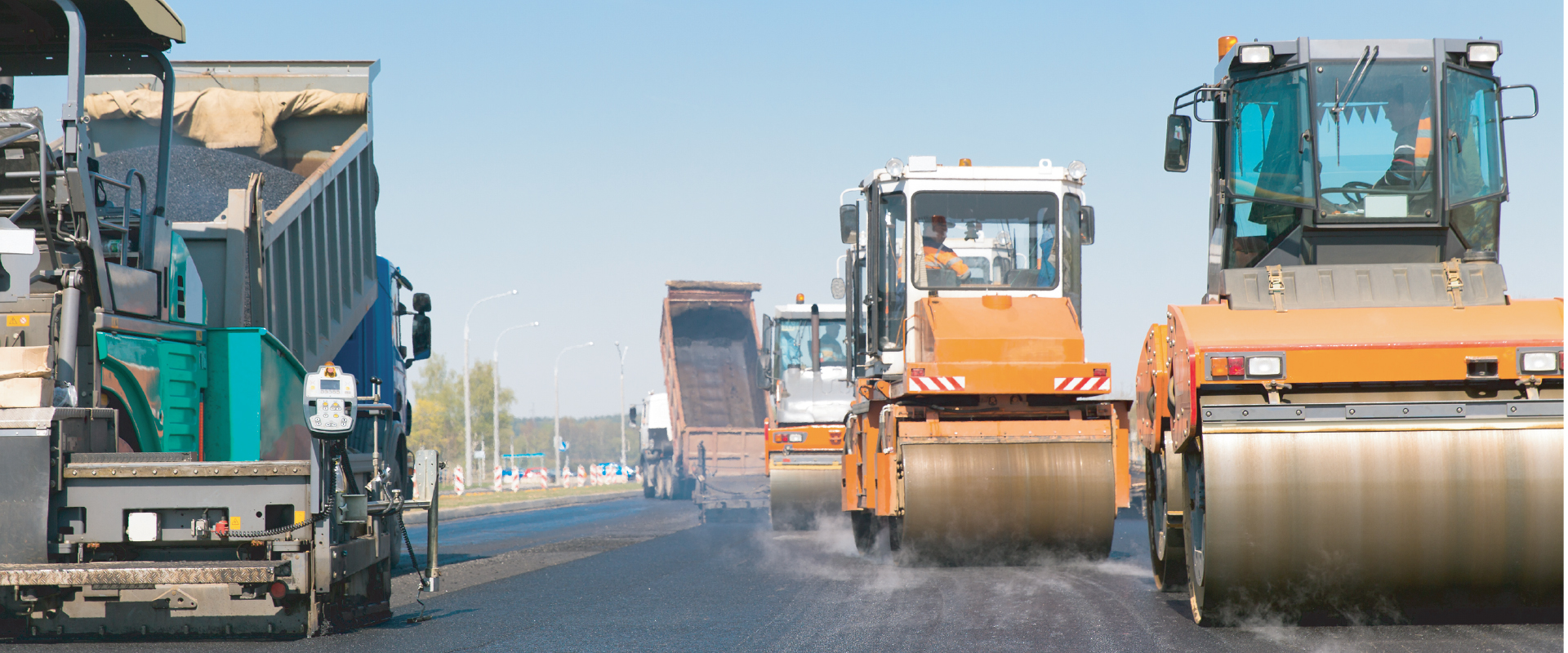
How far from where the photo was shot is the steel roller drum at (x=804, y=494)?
16.6 meters

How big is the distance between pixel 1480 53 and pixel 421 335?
9.44 metres

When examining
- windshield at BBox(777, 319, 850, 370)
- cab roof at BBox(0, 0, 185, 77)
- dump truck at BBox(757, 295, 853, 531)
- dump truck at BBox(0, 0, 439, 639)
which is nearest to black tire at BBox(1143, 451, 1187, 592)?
dump truck at BBox(0, 0, 439, 639)

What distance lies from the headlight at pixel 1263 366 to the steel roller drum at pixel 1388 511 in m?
0.27

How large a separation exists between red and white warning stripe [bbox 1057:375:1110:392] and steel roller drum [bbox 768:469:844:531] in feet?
21.5

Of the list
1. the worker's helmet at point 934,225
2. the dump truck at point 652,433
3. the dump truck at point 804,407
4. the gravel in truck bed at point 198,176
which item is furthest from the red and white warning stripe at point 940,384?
the dump truck at point 652,433

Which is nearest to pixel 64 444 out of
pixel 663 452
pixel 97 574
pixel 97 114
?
pixel 97 574

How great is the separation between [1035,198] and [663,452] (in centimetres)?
2277

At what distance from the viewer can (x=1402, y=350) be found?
616 cm

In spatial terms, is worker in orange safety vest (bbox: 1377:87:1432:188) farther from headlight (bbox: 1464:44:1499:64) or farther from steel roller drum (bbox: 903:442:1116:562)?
steel roller drum (bbox: 903:442:1116:562)

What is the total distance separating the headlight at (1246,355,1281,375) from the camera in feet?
20.4

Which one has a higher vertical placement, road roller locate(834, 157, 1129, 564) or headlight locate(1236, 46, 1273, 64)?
headlight locate(1236, 46, 1273, 64)

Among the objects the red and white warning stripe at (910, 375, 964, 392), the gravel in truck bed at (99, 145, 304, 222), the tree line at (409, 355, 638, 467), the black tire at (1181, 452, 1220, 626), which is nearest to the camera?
the black tire at (1181, 452, 1220, 626)

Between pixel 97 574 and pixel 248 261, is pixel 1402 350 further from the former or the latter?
pixel 248 261

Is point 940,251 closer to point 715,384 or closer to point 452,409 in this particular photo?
point 715,384
